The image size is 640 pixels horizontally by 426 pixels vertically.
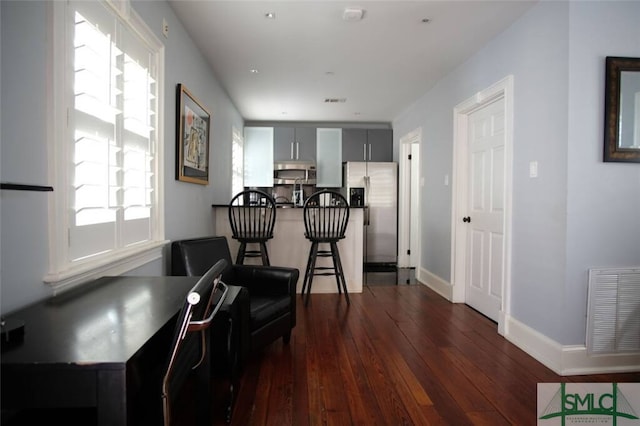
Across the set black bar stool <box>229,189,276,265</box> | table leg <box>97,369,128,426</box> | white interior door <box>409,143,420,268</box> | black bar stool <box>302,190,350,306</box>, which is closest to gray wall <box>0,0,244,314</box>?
table leg <box>97,369,128,426</box>

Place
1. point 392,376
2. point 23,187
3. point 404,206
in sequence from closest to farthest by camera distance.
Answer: point 23,187 < point 392,376 < point 404,206

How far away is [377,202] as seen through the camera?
5961 millimetres

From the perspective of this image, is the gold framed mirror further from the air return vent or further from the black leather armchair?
the black leather armchair

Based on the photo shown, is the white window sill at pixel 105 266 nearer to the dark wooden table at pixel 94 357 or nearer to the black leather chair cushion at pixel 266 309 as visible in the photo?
the dark wooden table at pixel 94 357

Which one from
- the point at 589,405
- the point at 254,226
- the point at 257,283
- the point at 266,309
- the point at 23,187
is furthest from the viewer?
the point at 254,226

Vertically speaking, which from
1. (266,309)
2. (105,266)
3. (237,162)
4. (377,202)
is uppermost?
(237,162)

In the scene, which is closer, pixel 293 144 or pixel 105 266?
pixel 105 266

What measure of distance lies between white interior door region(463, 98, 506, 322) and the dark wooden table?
2745 millimetres

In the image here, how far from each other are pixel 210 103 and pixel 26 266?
118 inches

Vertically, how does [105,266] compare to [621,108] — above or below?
below

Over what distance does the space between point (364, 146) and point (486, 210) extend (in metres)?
3.35

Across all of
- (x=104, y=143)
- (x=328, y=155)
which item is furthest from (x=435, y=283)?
(x=104, y=143)

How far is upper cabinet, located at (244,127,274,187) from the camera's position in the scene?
6.30 metres

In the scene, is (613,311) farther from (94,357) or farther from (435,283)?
Answer: (94,357)
